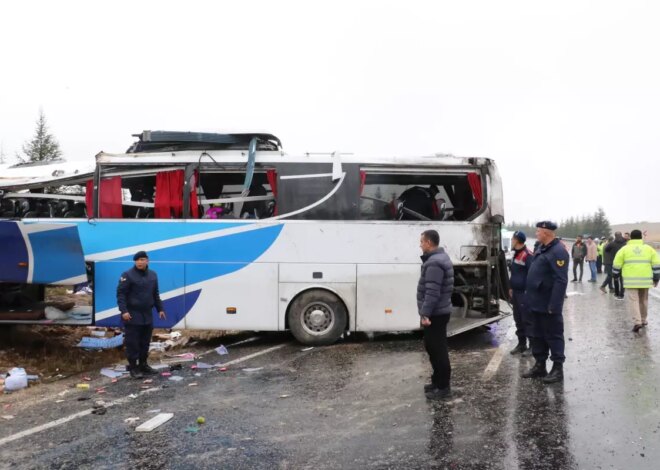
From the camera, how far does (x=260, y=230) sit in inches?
323

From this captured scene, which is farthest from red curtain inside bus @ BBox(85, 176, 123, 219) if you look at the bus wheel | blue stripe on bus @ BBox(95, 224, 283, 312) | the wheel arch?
the bus wheel

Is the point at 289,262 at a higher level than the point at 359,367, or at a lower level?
higher

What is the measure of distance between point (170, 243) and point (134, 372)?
2.13 meters

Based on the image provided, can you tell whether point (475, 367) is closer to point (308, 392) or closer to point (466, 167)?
point (308, 392)

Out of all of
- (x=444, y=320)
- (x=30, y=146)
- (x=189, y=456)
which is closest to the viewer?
(x=189, y=456)

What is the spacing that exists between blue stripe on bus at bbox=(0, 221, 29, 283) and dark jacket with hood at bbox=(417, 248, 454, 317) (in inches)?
232

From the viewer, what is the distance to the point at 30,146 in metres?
29.8

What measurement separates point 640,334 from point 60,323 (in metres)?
9.35

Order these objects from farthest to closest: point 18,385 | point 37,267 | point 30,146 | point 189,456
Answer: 1. point 30,146
2. point 37,267
3. point 18,385
4. point 189,456

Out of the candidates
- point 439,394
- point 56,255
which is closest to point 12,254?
point 56,255

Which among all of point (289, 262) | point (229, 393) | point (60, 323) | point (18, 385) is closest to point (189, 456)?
point (229, 393)

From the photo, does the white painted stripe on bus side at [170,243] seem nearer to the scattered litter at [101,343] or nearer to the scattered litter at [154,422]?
the scattered litter at [101,343]

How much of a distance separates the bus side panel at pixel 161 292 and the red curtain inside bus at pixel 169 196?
31.3 inches

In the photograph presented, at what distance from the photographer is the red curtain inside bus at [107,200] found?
26.8 feet
